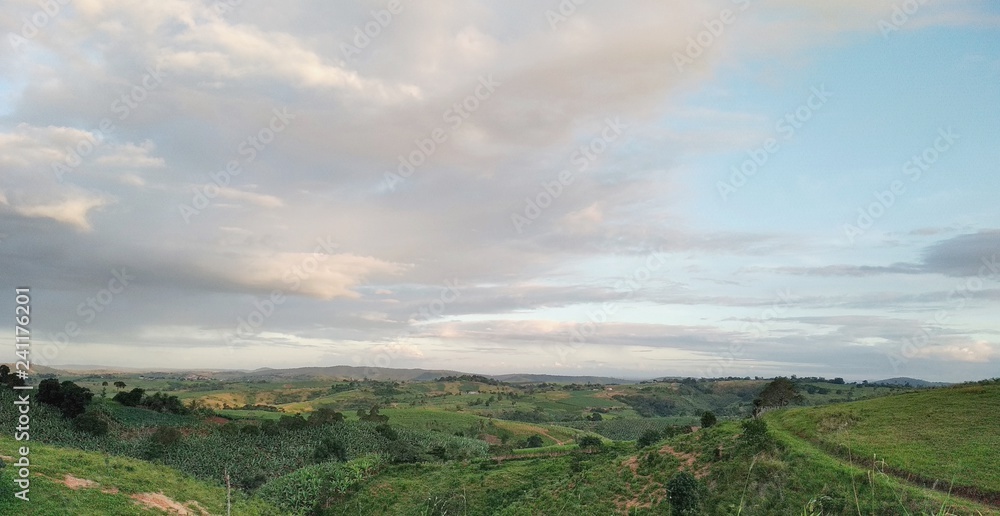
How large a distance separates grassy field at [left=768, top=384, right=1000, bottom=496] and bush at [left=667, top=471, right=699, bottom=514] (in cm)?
1059

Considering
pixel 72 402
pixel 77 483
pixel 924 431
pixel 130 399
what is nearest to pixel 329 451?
pixel 72 402

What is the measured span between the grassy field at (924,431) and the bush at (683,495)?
34.7ft

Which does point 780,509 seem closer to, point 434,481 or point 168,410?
point 434,481

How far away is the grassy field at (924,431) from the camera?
32047 millimetres

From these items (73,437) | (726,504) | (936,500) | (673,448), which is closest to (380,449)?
(73,437)

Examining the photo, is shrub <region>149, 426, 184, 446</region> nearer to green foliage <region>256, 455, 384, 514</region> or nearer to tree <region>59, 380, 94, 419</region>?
tree <region>59, 380, 94, 419</region>

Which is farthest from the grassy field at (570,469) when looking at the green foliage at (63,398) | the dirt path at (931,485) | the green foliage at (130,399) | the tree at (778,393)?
the green foliage at (130,399)

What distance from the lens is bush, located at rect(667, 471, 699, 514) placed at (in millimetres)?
36469

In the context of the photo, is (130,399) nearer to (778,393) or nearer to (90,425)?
(90,425)

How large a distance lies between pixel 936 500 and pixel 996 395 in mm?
23901

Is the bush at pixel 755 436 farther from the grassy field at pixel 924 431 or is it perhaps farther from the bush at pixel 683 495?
the bush at pixel 683 495

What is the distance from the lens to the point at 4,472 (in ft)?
106

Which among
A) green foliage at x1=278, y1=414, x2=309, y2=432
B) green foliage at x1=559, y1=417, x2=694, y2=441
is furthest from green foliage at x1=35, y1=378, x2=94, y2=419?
green foliage at x1=559, y1=417, x2=694, y2=441

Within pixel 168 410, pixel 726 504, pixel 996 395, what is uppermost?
pixel 996 395
